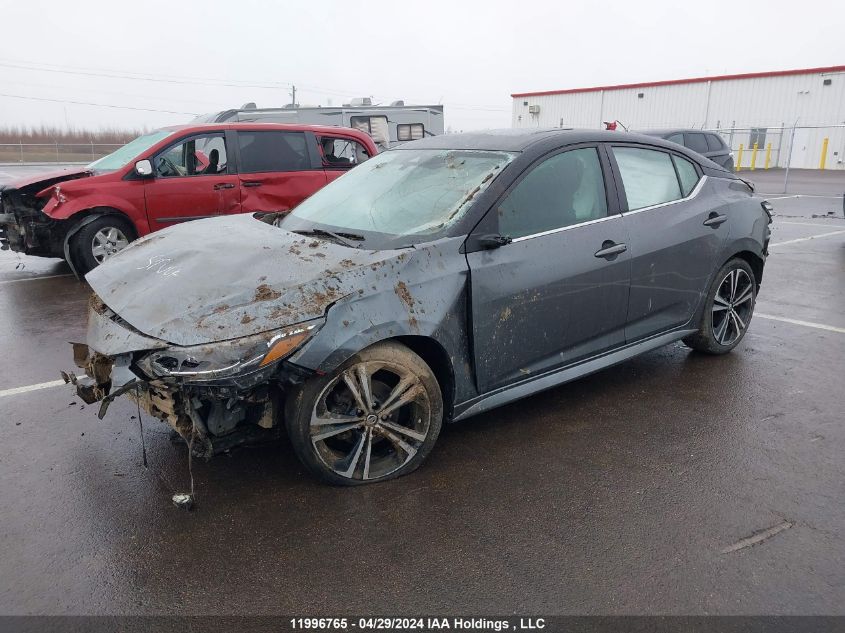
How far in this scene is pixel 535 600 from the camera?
2451mm

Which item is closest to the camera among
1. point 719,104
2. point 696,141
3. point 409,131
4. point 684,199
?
point 684,199

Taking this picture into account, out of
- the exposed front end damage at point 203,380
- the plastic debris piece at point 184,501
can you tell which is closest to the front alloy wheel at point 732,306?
the exposed front end damage at point 203,380

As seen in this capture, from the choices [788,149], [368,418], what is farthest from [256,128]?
[788,149]

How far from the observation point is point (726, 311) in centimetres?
491

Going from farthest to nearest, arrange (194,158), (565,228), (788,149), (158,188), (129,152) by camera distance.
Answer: (788,149), (129,152), (194,158), (158,188), (565,228)

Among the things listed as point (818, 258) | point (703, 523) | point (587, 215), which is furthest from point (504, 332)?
point (818, 258)

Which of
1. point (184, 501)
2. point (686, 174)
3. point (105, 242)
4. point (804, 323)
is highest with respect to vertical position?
point (686, 174)

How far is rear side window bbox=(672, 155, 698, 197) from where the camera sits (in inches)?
180

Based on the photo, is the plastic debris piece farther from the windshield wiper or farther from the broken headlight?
the windshield wiper

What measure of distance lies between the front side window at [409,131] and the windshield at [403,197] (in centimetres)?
1353

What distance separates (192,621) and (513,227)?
238cm

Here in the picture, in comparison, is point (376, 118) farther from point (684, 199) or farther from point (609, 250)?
point (609, 250)

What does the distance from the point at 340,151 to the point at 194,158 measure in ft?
6.33

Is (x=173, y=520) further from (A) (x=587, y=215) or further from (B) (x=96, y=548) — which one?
(A) (x=587, y=215)
